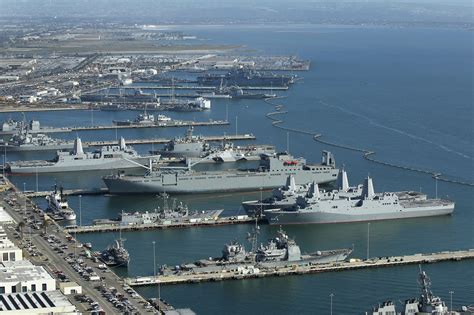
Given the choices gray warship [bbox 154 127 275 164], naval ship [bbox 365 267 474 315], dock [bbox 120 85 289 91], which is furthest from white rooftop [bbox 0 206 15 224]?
dock [bbox 120 85 289 91]

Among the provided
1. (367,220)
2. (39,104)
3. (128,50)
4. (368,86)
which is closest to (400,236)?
(367,220)

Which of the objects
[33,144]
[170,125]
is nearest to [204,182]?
[33,144]

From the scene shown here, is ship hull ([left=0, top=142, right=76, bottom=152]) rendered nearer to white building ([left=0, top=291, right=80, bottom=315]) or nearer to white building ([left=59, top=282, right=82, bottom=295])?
Result: white building ([left=59, top=282, right=82, bottom=295])

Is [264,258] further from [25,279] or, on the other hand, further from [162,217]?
[25,279]

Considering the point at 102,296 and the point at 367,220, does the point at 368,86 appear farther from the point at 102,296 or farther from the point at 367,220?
the point at 102,296

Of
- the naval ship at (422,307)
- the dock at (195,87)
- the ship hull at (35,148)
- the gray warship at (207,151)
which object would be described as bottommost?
the dock at (195,87)

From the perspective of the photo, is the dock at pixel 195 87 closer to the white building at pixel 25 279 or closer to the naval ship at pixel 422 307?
the white building at pixel 25 279

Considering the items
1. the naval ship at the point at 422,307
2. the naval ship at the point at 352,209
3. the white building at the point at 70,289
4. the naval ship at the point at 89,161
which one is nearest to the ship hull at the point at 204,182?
the naval ship at the point at 89,161
